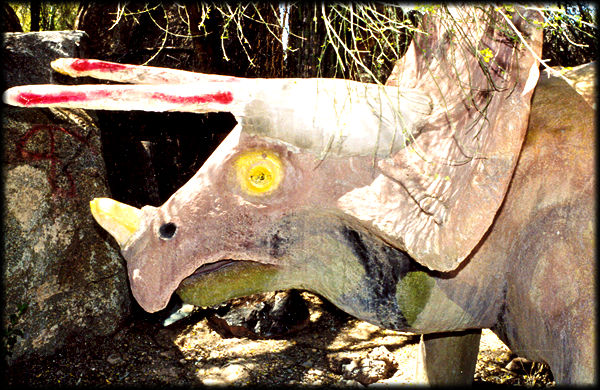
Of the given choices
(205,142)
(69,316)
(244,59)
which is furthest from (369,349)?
(244,59)

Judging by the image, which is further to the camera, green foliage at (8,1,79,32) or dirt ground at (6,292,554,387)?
green foliage at (8,1,79,32)

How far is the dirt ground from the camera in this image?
13.3 ft

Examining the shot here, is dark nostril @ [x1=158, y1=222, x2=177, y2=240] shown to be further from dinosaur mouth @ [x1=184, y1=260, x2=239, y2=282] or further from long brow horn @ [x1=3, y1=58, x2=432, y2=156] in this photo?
long brow horn @ [x1=3, y1=58, x2=432, y2=156]

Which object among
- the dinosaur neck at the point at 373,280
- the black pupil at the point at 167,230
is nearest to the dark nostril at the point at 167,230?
the black pupil at the point at 167,230

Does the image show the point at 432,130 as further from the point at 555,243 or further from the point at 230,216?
the point at 230,216

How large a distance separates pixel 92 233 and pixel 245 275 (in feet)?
9.99

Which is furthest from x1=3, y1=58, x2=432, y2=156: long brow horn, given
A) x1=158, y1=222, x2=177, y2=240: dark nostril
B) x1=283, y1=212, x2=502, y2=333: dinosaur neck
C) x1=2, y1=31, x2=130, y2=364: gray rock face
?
x1=2, y1=31, x2=130, y2=364: gray rock face

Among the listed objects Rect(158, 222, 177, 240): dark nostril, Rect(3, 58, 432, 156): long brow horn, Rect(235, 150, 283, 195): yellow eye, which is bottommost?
Rect(158, 222, 177, 240): dark nostril

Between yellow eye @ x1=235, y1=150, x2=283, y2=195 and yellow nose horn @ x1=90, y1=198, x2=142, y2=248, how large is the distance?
444mm

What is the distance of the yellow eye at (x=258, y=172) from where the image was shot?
179cm

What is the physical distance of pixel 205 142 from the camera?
599 cm

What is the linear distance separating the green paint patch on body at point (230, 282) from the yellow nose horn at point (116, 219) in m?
0.28

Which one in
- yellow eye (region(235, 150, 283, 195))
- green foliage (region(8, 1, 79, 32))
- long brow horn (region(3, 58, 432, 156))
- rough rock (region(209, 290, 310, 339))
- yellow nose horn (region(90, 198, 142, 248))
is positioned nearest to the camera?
long brow horn (region(3, 58, 432, 156))

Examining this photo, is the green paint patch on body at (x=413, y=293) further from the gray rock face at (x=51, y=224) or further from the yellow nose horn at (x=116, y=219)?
the gray rock face at (x=51, y=224)
